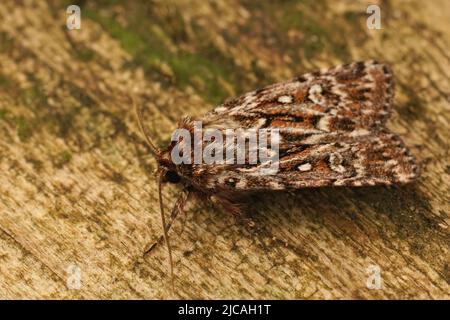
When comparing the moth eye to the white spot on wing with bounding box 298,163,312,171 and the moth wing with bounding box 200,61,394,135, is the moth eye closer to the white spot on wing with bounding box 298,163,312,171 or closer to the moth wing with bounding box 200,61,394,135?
the moth wing with bounding box 200,61,394,135

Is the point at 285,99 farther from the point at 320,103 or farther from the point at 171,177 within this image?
the point at 171,177

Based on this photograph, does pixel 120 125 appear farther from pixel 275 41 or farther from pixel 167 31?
pixel 275 41

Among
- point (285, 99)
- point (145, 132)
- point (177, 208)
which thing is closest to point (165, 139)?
point (145, 132)

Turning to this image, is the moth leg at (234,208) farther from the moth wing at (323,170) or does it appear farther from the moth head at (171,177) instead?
the moth head at (171,177)

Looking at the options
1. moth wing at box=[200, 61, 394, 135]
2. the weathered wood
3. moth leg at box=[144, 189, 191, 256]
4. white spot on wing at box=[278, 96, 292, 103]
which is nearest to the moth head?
moth leg at box=[144, 189, 191, 256]

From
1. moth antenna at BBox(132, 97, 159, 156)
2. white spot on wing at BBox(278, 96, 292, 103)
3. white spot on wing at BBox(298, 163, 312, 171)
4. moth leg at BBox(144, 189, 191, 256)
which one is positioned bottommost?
moth leg at BBox(144, 189, 191, 256)

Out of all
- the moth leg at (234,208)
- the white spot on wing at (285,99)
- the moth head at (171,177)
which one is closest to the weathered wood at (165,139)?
the moth leg at (234,208)
